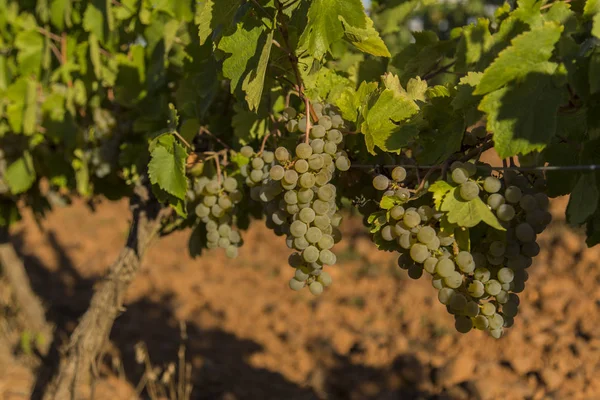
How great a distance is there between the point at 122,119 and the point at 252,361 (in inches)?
110

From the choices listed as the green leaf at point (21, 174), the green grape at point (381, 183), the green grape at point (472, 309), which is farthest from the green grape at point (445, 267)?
the green leaf at point (21, 174)

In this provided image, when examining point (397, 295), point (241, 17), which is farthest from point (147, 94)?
point (397, 295)

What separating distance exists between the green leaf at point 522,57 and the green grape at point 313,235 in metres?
0.54

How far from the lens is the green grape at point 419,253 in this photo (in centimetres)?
138

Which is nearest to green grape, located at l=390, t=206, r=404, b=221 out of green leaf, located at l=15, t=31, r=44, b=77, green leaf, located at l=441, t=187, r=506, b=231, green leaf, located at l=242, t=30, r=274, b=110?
green leaf, located at l=441, t=187, r=506, b=231

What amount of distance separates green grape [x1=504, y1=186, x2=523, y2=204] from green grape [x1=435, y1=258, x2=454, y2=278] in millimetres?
192

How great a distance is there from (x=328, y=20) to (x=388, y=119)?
11.1 inches

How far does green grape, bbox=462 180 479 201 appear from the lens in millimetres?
1300

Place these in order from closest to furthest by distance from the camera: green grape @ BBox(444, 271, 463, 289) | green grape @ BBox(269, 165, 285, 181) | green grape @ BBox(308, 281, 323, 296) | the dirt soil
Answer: green grape @ BBox(444, 271, 463, 289)
green grape @ BBox(269, 165, 285, 181)
green grape @ BBox(308, 281, 323, 296)
the dirt soil

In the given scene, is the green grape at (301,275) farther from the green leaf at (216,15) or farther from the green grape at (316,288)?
the green leaf at (216,15)

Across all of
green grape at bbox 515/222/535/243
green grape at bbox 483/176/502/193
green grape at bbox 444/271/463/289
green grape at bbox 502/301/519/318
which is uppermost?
green grape at bbox 483/176/502/193

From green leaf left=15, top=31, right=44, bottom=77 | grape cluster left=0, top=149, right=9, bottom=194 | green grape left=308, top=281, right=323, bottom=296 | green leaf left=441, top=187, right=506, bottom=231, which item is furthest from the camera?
grape cluster left=0, top=149, right=9, bottom=194

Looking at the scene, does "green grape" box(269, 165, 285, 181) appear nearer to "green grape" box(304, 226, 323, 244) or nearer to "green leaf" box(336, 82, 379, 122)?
"green grape" box(304, 226, 323, 244)

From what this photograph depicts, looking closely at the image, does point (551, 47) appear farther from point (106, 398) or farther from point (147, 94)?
point (106, 398)
